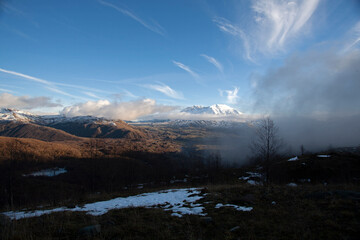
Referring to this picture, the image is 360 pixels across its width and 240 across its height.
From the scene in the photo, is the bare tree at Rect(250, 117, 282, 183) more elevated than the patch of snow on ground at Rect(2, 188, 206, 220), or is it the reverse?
the bare tree at Rect(250, 117, 282, 183)

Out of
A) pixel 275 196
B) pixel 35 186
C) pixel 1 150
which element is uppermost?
pixel 275 196

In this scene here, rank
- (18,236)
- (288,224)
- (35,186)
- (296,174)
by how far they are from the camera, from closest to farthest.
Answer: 1. (18,236)
2. (288,224)
3. (296,174)
4. (35,186)

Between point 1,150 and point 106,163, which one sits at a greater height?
point 1,150

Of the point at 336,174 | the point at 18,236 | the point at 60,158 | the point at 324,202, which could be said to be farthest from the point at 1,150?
the point at 336,174

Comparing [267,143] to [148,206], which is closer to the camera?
[148,206]

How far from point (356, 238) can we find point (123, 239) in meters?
8.71

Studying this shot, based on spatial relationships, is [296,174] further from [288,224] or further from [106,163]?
[106,163]

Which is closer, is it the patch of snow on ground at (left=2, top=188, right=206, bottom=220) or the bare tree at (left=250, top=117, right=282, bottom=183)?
the patch of snow on ground at (left=2, top=188, right=206, bottom=220)

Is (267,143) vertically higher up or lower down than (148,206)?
higher up

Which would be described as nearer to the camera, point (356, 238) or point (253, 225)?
point (356, 238)

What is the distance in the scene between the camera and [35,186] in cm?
9194

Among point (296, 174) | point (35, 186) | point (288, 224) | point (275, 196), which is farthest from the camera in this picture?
point (35, 186)

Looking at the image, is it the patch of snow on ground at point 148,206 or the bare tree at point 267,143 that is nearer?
the patch of snow on ground at point 148,206

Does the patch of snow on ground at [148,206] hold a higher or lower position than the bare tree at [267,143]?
lower
